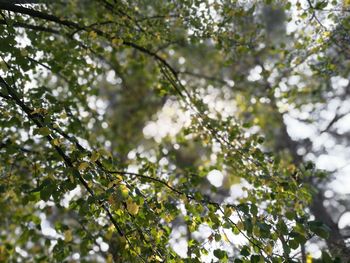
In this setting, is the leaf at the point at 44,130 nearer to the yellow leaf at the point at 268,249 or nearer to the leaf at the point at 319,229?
the yellow leaf at the point at 268,249

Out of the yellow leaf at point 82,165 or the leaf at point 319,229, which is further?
the yellow leaf at point 82,165

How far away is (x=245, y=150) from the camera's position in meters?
5.01

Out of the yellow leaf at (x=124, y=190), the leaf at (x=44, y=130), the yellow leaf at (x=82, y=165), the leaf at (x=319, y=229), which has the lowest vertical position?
the leaf at (x=319, y=229)

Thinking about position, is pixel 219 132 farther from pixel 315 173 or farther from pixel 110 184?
pixel 110 184

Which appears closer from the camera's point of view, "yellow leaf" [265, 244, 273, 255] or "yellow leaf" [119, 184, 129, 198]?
"yellow leaf" [119, 184, 129, 198]

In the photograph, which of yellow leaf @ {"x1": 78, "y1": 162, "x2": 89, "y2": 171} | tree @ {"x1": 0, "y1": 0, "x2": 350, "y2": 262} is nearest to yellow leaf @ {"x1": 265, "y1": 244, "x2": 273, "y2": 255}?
tree @ {"x1": 0, "y1": 0, "x2": 350, "y2": 262}

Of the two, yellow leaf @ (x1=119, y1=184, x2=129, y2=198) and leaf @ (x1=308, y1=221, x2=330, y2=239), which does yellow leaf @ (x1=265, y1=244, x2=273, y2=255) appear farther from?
yellow leaf @ (x1=119, y1=184, x2=129, y2=198)

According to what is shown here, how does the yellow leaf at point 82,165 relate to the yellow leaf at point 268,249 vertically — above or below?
above

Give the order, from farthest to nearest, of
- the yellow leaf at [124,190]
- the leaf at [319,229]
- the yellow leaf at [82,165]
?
the yellow leaf at [82,165] → the yellow leaf at [124,190] → the leaf at [319,229]

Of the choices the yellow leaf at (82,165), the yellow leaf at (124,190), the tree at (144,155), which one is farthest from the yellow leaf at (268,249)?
the yellow leaf at (82,165)

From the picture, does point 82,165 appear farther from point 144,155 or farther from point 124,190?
point 144,155

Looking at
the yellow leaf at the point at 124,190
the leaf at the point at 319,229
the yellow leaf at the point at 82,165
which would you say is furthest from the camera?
the yellow leaf at the point at 82,165

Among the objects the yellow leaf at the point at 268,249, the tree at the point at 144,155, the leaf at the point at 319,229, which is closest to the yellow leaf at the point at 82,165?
the tree at the point at 144,155

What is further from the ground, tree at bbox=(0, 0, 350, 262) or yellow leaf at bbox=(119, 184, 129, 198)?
tree at bbox=(0, 0, 350, 262)
